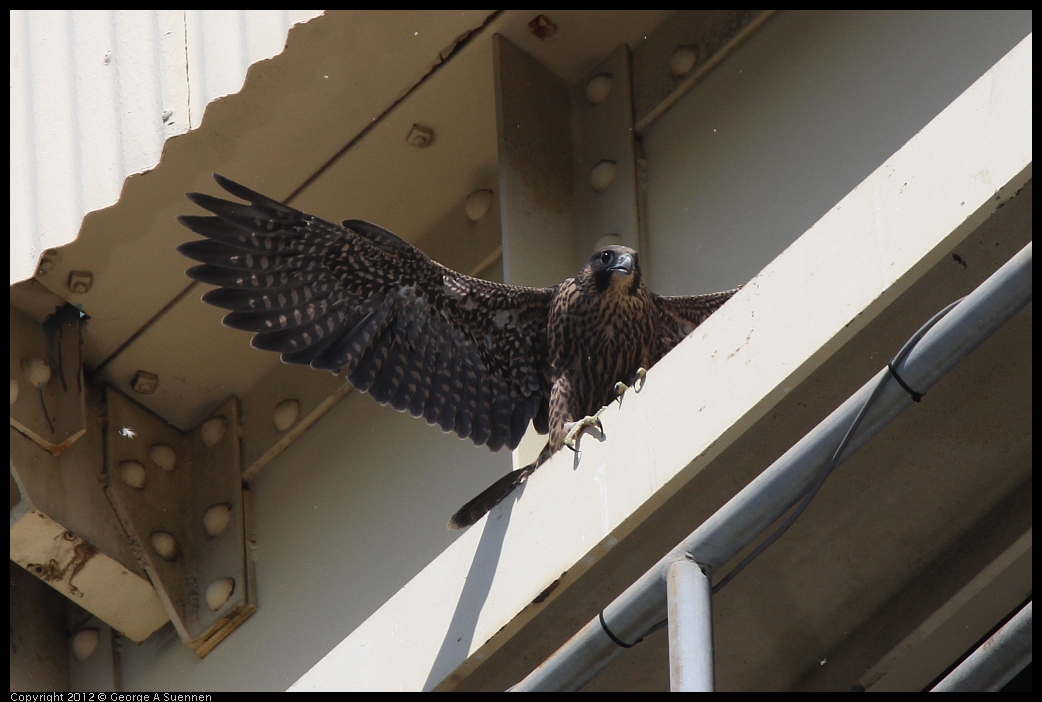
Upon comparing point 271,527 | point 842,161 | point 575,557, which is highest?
point 271,527

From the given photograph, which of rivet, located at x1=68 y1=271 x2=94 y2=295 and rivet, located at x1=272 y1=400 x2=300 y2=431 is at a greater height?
rivet, located at x1=68 y1=271 x2=94 y2=295

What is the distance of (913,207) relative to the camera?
3.71 metres

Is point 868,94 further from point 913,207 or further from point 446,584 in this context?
point 446,584

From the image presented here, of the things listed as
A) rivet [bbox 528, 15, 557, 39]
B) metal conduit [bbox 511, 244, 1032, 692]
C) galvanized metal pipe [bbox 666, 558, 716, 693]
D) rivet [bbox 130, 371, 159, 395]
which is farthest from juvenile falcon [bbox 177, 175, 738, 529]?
galvanized metal pipe [bbox 666, 558, 716, 693]

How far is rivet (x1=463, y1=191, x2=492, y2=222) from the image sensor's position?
650cm

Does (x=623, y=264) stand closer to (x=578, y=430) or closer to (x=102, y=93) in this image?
(x=578, y=430)

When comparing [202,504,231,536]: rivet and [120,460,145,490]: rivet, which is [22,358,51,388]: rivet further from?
[202,504,231,536]: rivet

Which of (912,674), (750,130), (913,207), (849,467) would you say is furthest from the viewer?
(750,130)

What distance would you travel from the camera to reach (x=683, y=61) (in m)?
6.22

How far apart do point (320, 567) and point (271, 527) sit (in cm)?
40

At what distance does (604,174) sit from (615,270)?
2.34 feet

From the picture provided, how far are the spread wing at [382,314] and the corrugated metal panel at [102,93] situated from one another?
1.94 feet

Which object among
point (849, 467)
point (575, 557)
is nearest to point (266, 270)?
point (575, 557)

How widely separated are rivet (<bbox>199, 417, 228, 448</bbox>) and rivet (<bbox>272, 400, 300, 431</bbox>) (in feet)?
Result: 0.90
